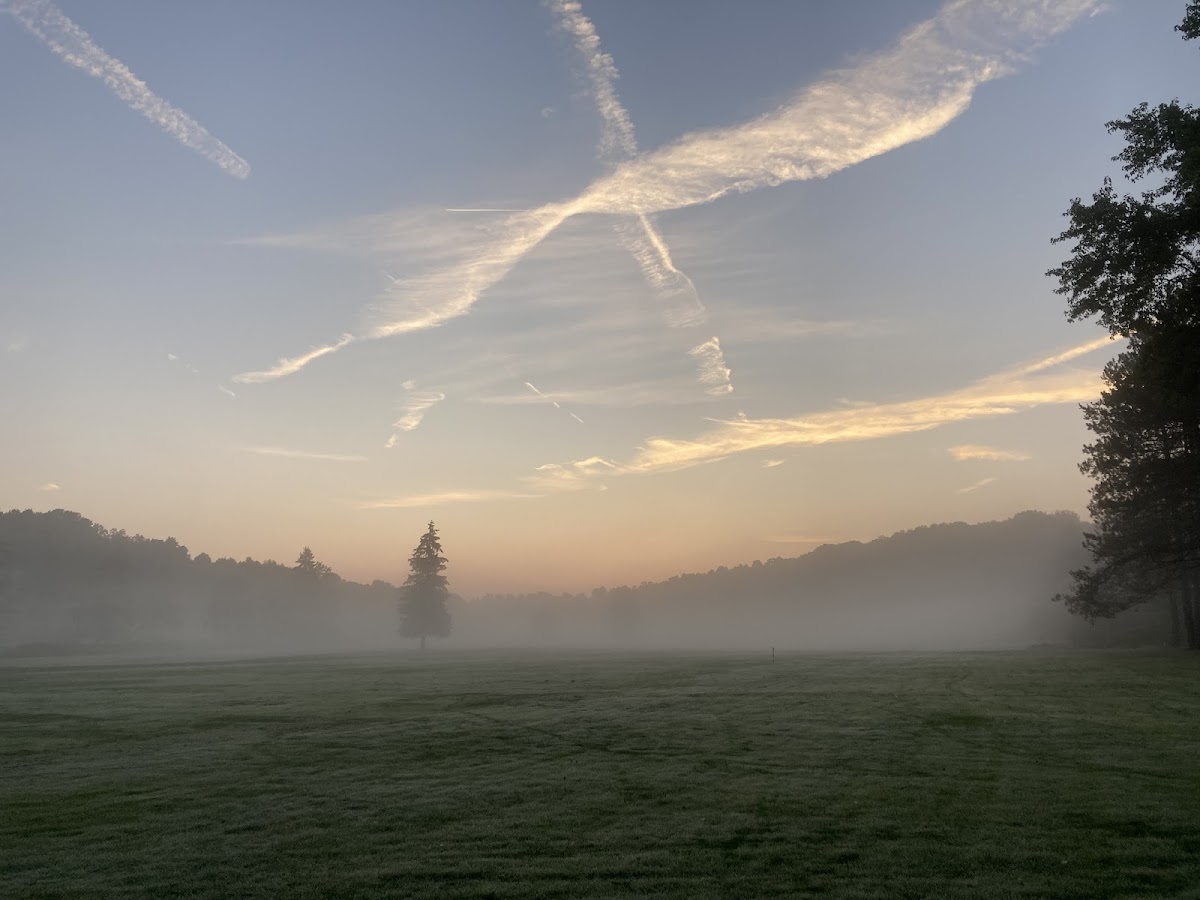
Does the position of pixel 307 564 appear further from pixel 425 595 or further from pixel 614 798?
pixel 614 798

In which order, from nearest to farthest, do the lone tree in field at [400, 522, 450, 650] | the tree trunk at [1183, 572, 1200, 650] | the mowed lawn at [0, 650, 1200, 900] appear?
the mowed lawn at [0, 650, 1200, 900] → the tree trunk at [1183, 572, 1200, 650] → the lone tree in field at [400, 522, 450, 650]

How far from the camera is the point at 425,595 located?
114 meters

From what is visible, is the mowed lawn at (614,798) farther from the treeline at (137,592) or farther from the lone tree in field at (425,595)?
the treeline at (137,592)

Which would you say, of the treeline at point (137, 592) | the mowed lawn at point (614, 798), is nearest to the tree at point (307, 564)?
the treeline at point (137, 592)

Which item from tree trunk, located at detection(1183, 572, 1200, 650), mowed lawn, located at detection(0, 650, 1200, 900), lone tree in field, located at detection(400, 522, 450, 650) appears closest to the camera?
mowed lawn, located at detection(0, 650, 1200, 900)

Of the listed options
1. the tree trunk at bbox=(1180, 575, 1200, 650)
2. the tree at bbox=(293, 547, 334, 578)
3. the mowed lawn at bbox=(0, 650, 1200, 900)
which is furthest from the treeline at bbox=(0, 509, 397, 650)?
the tree trunk at bbox=(1180, 575, 1200, 650)

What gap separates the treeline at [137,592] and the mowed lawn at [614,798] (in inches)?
4225

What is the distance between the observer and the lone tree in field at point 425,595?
114m

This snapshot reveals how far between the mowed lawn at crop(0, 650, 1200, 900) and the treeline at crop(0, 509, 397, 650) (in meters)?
107

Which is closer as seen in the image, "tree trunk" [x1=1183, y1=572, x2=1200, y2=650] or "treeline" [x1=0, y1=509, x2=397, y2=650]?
"tree trunk" [x1=1183, y1=572, x2=1200, y2=650]

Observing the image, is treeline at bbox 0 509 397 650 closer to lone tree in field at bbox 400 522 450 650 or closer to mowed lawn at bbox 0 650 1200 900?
lone tree in field at bbox 400 522 450 650

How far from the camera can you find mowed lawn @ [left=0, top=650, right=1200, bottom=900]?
399 inches

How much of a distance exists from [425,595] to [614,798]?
10461cm

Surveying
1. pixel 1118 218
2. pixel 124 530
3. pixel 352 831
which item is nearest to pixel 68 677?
pixel 352 831
